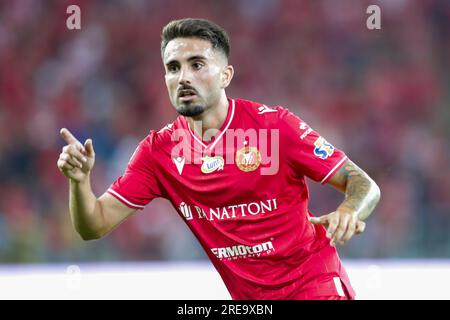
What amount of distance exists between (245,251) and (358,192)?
0.65 metres

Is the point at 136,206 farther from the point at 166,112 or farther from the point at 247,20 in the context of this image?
the point at 247,20

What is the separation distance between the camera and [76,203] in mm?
4043

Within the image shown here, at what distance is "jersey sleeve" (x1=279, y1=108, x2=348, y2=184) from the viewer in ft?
12.9

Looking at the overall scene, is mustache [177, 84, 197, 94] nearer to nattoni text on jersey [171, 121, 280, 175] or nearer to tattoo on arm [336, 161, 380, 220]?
Result: nattoni text on jersey [171, 121, 280, 175]

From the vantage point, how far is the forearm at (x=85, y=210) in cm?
399

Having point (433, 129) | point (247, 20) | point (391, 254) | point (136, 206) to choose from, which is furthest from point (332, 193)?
point (136, 206)

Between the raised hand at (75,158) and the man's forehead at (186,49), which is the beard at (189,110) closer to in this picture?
the man's forehead at (186,49)

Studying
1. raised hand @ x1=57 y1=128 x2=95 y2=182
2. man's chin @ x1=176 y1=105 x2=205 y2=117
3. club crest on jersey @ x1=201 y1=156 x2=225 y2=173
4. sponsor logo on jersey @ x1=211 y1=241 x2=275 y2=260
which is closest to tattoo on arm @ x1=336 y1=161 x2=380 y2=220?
sponsor logo on jersey @ x1=211 y1=241 x2=275 y2=260

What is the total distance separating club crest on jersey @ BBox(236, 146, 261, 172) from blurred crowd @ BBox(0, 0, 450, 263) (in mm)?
4393

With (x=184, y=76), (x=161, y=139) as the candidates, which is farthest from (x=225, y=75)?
(x=161, y=139)

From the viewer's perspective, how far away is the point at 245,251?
158 inches

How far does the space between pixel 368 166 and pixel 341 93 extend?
1711 millimetres

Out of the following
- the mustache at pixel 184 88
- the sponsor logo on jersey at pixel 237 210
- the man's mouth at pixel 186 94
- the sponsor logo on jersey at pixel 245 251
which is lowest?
the sponsor logo on jersey at pixel 245 251

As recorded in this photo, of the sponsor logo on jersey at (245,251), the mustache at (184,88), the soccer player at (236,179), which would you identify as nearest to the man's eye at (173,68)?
the soccer player at (236,179)
